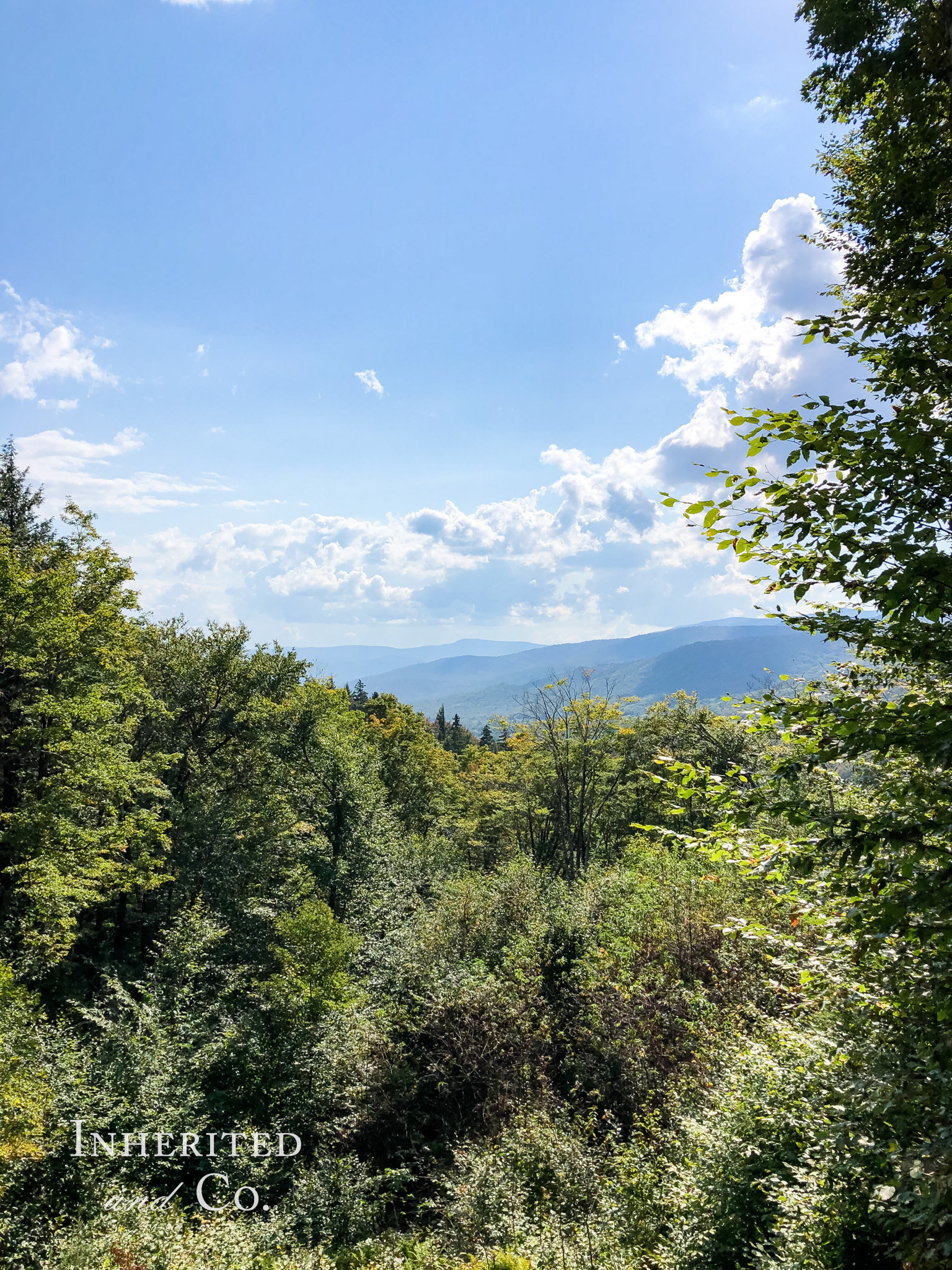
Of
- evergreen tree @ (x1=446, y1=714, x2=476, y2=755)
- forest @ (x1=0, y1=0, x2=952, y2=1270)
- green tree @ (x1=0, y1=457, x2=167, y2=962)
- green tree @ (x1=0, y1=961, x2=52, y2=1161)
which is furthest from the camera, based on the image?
evergreen tree @ (x1=446, y1=714, x2=476, y2=755)

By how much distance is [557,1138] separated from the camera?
1003cm

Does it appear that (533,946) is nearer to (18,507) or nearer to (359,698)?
(18,507)

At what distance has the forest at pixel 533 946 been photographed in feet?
12.8

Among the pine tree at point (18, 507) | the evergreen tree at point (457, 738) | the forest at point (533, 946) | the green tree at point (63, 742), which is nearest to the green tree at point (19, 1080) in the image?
the forest at point (533, 946)

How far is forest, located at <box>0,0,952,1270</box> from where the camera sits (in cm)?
390

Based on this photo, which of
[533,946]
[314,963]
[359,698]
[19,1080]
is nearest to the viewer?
[19,1080]

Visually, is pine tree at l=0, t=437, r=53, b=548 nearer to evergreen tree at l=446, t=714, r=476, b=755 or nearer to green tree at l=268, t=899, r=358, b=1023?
green tree at l=268, t=899, r=358, b=1023

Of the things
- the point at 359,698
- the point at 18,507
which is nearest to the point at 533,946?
the point at 18,507

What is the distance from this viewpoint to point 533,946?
15.5 metres

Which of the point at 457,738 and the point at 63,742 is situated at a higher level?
the point at 63,742

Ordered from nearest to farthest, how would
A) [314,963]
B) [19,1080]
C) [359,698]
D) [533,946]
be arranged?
[19,1080]
[533,946]
[314,963]
[359,698]

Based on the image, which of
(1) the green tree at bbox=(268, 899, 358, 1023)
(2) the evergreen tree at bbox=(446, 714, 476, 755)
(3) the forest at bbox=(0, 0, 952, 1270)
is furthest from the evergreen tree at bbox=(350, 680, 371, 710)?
(1) the green tree at bbox=(268, 899, 358, 1023)

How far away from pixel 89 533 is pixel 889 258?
890 inches

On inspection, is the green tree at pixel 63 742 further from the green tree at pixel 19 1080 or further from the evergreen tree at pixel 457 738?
the evergreen tree at pixel 457 738
